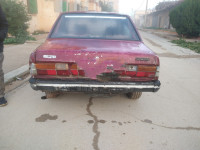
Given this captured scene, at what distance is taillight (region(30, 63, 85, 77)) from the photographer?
8.12 feet

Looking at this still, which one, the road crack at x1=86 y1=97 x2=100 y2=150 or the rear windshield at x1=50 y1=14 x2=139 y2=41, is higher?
the rear windshield at x1=50 y1=14 x2=139 y2=41

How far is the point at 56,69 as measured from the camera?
249 cm

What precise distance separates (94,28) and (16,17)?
27.0 ft

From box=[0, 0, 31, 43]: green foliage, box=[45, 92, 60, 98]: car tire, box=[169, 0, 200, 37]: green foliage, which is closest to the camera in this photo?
box=[45, 92, 60, 98]: car tire

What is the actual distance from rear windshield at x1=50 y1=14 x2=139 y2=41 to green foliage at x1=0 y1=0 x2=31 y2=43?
24.8 feet

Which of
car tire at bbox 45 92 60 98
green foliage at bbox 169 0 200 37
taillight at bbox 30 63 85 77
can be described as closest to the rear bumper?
taillight at bbox 30 63 85 77

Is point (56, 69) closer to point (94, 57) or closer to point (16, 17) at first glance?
point (94, 57)

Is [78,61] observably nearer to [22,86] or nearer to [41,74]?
[41,74]

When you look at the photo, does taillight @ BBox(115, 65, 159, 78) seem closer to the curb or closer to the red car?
the red car

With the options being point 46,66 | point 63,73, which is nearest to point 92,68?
point 63,73

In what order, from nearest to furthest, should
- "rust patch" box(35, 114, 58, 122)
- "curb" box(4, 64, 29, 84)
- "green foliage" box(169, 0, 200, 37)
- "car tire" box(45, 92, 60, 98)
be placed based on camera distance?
1. "rust patch" box(35, 114, 58, 122)
2. "car tire" box(45, 92, 60, 98)
3. "curb" box(4, 64, 29, 84)
4. "green foliage" box(169, 0, 200, 37)

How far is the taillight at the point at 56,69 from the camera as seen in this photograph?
8.12ft

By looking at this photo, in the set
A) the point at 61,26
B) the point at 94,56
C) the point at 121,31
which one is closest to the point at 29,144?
the point at 94,56

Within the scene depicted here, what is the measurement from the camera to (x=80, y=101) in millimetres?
3385
